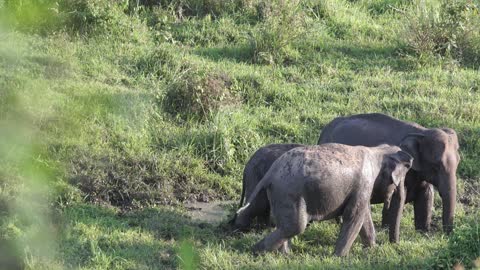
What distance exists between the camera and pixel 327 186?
707cm

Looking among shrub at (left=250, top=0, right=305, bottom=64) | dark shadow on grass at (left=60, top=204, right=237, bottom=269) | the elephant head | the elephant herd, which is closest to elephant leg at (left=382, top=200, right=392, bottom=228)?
the elephant herd

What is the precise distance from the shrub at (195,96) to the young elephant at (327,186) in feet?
7.65

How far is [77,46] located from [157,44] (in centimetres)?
103

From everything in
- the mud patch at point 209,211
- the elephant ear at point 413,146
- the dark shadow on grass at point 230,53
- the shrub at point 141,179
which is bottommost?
the mud patch at point 209,211

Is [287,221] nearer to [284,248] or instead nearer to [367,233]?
[284,248]

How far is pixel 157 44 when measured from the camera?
11.2 m

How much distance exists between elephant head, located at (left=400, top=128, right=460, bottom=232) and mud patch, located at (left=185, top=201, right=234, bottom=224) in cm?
172

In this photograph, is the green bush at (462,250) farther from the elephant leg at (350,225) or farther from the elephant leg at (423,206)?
the elephant leg at (423,206)

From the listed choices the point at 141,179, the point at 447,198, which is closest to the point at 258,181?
the point at 141,179

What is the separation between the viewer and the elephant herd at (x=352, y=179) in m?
7.01

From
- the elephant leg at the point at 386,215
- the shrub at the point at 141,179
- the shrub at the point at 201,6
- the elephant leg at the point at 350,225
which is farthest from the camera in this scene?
the shrub at the point at 201,6

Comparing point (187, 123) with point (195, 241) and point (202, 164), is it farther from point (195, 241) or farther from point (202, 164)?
point (195, 241)

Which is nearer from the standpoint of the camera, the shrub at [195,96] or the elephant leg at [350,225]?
the elephant leg at [350,225]

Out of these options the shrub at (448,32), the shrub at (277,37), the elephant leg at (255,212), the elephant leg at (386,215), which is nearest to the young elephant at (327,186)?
the elephant leg at (255,212)
